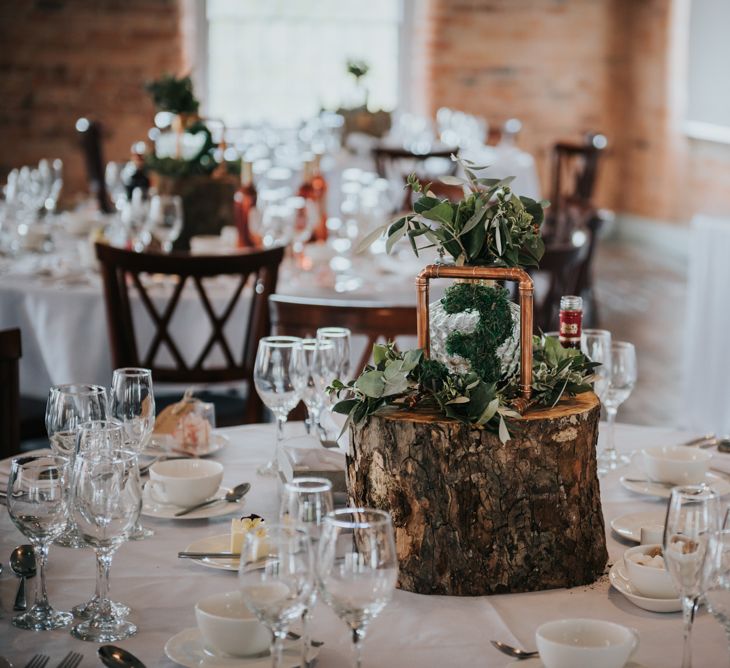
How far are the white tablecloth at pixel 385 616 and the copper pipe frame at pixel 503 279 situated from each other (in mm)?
271

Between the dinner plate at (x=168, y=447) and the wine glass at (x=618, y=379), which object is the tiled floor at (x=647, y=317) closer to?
the wine glass at (x=618, y=379)

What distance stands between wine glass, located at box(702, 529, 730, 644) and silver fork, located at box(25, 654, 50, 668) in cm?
69

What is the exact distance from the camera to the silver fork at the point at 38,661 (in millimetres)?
1197

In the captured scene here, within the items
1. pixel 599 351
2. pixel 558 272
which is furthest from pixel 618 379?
pixel 558 272

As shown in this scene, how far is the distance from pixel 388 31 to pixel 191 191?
6762mm

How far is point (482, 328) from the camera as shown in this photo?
4.76 ft

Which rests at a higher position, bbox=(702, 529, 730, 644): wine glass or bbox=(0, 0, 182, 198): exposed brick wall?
bbox=(0, 0, 182, 198): exposed brick wall

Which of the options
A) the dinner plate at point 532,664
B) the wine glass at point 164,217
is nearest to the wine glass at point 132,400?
the dinner plate at point 532,664

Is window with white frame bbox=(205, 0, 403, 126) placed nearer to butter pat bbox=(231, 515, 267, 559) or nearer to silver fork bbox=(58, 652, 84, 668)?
butter pat bbox=(231, 515, 267, 559)

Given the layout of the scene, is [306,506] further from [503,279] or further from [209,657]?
[503,279]

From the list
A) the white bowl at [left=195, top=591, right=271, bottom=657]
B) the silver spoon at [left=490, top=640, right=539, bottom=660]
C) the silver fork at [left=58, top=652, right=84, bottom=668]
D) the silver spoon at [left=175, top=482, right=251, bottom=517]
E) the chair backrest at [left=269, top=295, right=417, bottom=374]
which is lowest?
the silver fork at [left=58, top=652, right=84, bottom=668]

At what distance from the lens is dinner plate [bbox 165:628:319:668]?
1.19 m

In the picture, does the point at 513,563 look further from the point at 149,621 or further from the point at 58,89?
the point at 58,89

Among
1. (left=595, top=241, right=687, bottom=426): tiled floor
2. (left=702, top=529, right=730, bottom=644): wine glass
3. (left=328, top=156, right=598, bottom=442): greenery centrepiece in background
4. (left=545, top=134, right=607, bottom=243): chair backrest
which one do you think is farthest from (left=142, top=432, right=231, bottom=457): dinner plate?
(left=545, top=134, right=607, bottom=243): chair backrest
